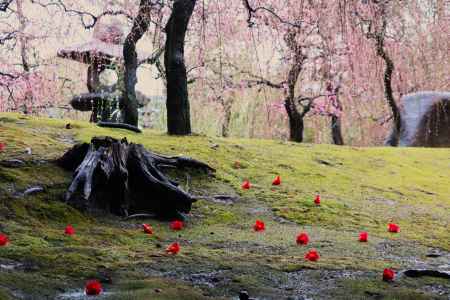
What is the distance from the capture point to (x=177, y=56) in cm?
782

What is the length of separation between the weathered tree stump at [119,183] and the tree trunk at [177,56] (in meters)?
2.50

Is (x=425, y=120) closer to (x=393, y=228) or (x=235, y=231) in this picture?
(x=393, y=228)

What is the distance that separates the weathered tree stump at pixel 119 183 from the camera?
480cm

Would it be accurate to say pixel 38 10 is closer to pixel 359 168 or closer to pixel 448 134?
pixel 359 168

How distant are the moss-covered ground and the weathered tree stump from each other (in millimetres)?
149

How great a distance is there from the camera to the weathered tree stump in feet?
15.8

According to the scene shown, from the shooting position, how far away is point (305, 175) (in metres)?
7.33

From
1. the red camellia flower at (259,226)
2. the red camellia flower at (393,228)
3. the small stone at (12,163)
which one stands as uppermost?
the small stone at (12,163)

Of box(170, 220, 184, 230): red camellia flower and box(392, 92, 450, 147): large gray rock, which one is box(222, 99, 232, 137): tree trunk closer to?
box(392, 92, 450, 147): large gray rock

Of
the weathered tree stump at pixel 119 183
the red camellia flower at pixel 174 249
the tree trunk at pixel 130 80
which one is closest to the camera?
the red camellia flower at pixel 174 249

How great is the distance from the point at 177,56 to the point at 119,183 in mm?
3203

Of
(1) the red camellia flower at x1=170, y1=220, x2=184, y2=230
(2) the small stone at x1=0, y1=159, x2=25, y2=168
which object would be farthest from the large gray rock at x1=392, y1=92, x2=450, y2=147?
(2) the small stone at x1=0, y1=159, x2=25, y2=168

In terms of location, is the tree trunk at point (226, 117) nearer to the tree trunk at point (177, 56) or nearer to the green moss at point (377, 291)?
the tree trunk at point (177, 56)

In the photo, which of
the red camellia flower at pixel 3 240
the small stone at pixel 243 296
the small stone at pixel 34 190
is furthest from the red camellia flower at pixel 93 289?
the small stone at pixel 34 190
